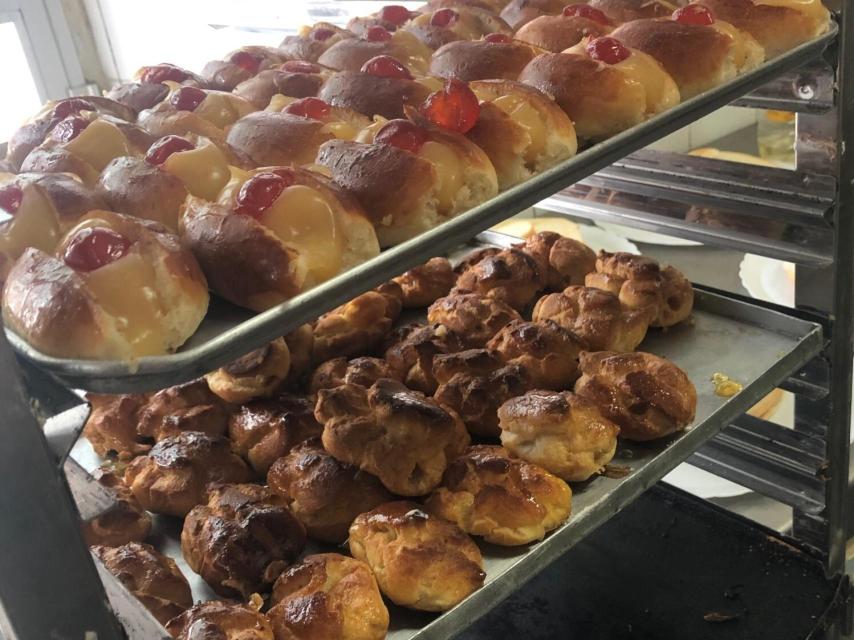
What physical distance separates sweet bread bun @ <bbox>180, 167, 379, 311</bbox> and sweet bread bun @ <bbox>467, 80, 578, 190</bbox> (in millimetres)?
263

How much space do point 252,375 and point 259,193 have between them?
1.75 feet

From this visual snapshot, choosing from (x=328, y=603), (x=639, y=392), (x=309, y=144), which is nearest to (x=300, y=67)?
(x=309, y=144)

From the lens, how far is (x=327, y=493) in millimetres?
1320

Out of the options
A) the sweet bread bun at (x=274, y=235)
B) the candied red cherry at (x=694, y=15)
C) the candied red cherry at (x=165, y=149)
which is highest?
the candied red cherry at (x=165, y=149)

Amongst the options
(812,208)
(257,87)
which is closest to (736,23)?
(812,208)

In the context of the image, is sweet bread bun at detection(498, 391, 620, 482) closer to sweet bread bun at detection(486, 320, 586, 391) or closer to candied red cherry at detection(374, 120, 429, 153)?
sweet bread bun at detection(486, 320, 586, 391)

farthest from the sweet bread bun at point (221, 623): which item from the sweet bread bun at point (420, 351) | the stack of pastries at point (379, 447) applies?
the sweet bread bun at point (420, 351)

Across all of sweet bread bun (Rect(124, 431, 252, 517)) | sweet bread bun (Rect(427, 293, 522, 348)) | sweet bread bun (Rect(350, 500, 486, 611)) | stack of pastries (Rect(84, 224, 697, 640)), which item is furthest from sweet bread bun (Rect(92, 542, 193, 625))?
sweet bread bun (Rect(427, 293, 522, 348))

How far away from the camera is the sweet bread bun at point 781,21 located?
1.57m

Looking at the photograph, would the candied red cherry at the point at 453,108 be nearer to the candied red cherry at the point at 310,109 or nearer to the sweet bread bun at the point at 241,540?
the candied red cherry at the point at 310,109

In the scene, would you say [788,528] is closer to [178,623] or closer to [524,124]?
[524,124]

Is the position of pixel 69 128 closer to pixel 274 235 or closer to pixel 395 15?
pixel 274 235

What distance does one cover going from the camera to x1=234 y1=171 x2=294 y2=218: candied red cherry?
3.51 feet

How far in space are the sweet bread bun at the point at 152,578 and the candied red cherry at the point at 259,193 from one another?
1.65ft
